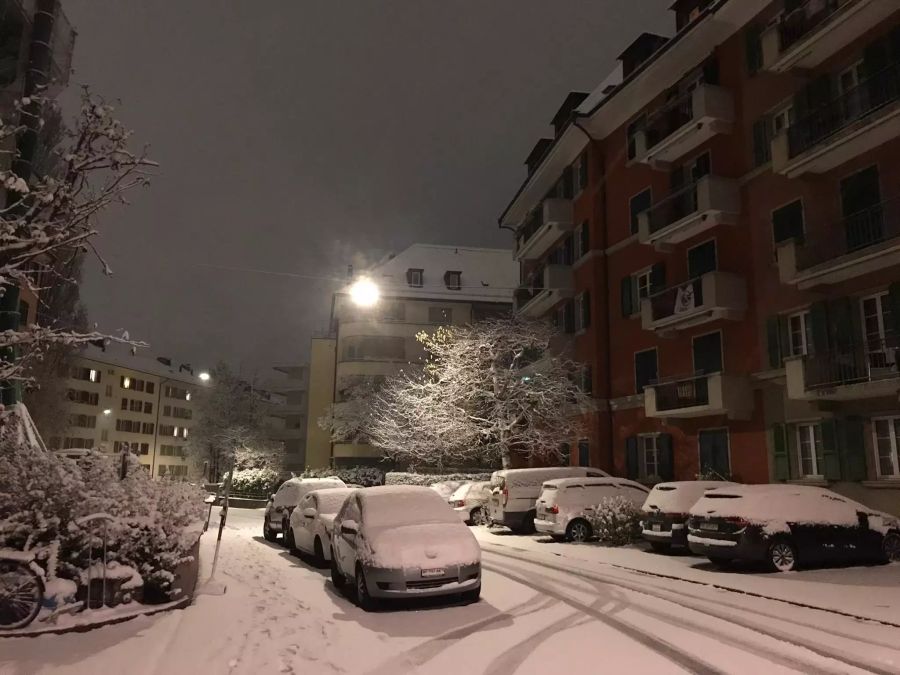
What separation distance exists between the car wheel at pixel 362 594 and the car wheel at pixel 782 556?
7.61 meters

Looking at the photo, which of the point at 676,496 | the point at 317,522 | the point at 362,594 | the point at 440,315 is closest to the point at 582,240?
the point at 676,496

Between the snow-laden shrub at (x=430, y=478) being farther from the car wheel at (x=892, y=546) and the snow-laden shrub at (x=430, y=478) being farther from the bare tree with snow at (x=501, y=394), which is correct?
the car wheel at (x=892, y=546)

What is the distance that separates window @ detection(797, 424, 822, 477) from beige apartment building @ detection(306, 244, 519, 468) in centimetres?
3122

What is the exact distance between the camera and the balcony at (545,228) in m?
31.5

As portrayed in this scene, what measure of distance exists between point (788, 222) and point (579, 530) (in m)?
10.6

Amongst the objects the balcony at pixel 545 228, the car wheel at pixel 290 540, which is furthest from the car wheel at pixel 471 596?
the balcony at pixel 545 228

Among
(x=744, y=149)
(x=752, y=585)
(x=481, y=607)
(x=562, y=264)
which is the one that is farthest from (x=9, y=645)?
(x=562, y=264)

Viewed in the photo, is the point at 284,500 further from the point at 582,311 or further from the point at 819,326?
the point at 582,311

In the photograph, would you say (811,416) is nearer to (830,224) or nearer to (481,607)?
(830,224)

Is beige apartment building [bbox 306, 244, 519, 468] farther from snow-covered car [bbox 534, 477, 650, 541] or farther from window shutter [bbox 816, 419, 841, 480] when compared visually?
window shutter [bbox 816, 419, 841, 480]

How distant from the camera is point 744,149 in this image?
21500 millimetres

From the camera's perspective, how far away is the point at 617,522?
17.4 m

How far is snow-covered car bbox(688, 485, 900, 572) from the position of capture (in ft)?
40.4

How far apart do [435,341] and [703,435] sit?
13440 millimetres
